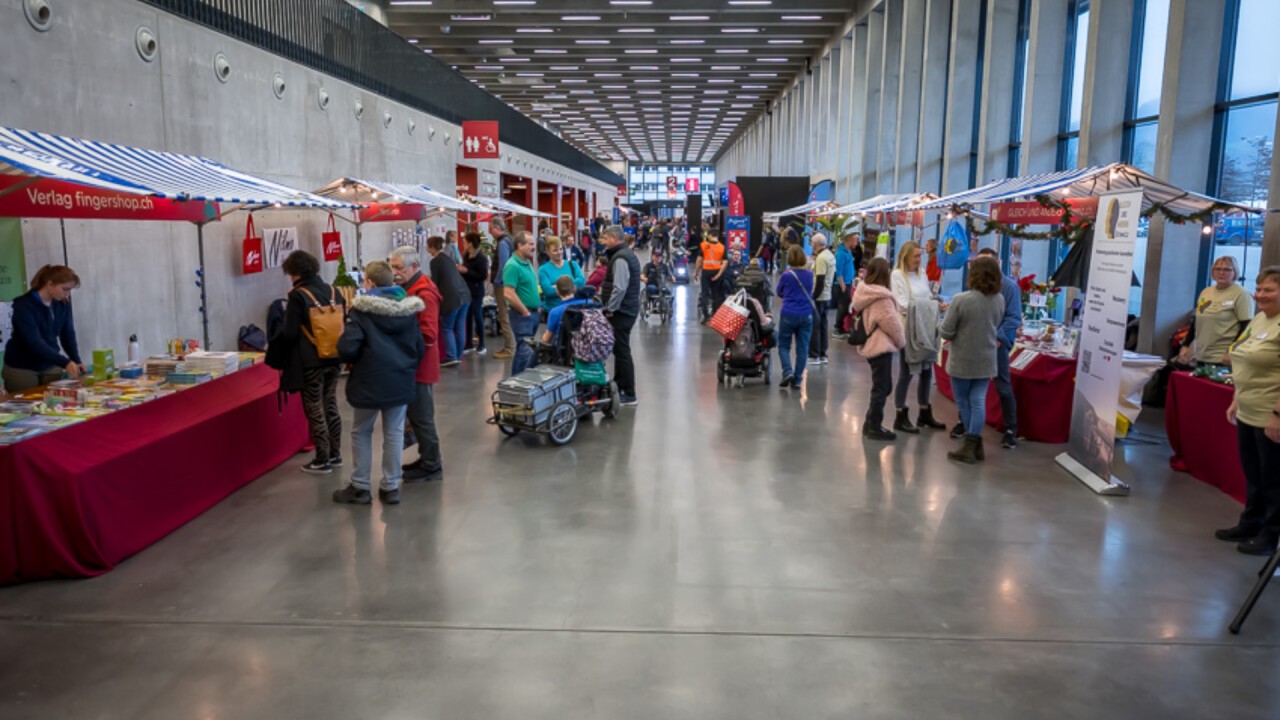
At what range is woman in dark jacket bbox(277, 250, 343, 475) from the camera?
5.36m

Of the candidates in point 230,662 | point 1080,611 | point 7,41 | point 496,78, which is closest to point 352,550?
point 230,662

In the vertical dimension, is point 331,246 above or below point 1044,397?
above

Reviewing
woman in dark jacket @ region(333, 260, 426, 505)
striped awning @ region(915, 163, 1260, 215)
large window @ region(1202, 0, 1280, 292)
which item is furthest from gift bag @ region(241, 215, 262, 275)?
large window @ region(1202, 0, 1280, 292)

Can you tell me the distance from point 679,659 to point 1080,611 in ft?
6.10

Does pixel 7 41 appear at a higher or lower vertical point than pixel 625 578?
higher

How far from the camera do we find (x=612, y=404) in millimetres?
7457

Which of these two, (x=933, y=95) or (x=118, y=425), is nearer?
(x=118, y=425)

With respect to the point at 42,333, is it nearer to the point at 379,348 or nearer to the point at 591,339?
the point at 379,348

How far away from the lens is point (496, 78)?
31.5 m

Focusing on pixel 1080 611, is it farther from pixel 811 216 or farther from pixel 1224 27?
pixel 811 216

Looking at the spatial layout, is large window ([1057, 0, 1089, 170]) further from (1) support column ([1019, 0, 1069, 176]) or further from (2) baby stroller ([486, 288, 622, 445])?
(2) baby stroller ([486, 288, 622, 445])

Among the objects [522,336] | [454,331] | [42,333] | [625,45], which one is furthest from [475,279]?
[625,45]

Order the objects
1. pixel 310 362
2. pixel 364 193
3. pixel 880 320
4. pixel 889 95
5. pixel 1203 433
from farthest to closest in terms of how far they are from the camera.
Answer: pixel 889 95 → pixel 364 193 → pixel 880 320 → pixel 1203 433 → pixel 310 362

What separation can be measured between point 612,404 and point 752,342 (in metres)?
2.08
